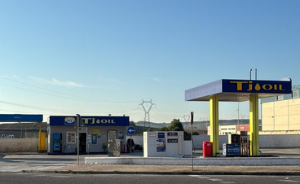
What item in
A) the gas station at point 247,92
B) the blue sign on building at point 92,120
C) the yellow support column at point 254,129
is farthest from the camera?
the blue sign on building at point 92,120

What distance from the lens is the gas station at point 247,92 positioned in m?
27.2

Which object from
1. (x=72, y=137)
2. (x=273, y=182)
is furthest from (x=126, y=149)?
(x=273, y=182)

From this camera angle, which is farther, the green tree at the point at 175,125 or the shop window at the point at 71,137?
the green tree at the point at 175,125

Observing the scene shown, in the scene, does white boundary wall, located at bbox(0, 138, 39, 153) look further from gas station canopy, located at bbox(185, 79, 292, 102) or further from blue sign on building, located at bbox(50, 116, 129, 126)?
gas station canopy, located at bbox(185, 79, 292, 102)

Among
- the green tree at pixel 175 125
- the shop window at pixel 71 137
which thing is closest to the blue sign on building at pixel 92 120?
the shop window at pixel 71 137

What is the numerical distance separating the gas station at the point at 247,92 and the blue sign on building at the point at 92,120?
1288 cm

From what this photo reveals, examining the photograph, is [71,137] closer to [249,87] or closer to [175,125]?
[249,87]

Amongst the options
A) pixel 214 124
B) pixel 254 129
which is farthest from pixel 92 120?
pixel 254 129

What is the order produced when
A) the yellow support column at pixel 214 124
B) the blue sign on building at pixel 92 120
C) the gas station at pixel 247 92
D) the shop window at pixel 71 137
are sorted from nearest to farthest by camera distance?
1. the gas station at pixel 247 92
2. the yellow support column at pixel 214 124
3. the blue sign on building at pixel 92 120
4. the shop window at pixel 71 137

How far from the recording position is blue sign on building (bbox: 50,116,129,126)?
41.3 m

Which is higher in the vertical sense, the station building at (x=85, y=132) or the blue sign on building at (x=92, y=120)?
the blue sign on building at (x=92, y=120)

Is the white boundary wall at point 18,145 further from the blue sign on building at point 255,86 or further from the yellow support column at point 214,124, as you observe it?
the blue sign on building at point 255,86

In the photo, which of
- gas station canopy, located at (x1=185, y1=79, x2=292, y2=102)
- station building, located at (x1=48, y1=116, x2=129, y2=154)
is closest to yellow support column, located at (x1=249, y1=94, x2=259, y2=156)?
gas station canopy, located at (x1=185, y1=79, x2=292, y2=102)

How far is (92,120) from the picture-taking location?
42.0 metres
